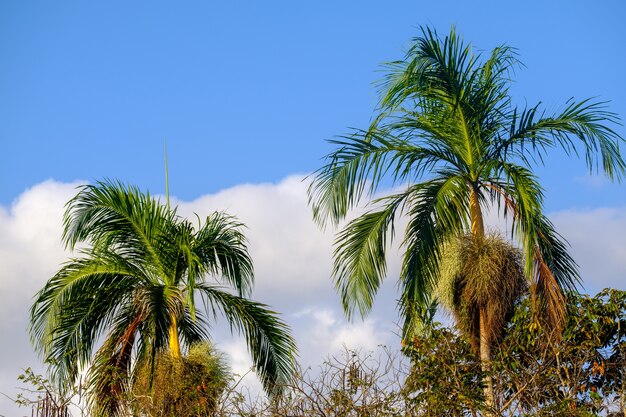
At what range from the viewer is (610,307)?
661 inches

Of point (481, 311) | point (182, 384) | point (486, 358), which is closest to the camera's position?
point (486, 358)

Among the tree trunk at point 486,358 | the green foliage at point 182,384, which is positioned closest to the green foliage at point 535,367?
Answer: the tree trunk at point 486,358

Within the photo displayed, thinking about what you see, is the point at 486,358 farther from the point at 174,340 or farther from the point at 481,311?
the point at 174,340

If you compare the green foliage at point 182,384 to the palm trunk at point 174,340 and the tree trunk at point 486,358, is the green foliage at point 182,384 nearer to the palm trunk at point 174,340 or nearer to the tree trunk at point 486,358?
the palm trunk at point 174,340

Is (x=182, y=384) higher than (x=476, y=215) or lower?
lower

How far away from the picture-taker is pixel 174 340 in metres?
17.4

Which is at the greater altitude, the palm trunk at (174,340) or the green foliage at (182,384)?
the palm trunk at (174,340)

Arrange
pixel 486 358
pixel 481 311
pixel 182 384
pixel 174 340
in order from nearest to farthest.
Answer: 1. pixel 486 358
2. pixel 481 311
3. pixel 182 384
4. pixel 174 340

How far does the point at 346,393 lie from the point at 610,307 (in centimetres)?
506

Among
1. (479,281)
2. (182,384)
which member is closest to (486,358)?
(479,281)

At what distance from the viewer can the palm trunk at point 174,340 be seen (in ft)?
56.6

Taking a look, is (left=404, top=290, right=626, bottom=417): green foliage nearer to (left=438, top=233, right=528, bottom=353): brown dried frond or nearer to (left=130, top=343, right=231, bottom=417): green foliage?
(left=438, top=233, right=528, bottom=353): brown dried frond

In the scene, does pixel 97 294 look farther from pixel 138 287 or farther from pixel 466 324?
pixel 466 324

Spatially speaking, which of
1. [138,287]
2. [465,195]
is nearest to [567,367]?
[465,195]
